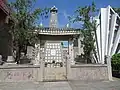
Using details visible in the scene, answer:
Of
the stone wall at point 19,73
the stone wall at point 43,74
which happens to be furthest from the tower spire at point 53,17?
the stone wall at point 19,73

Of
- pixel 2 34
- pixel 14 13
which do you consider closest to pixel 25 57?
pixel 2 34

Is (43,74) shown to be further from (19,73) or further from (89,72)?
(89,72)

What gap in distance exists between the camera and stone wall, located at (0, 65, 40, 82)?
10.3 meters

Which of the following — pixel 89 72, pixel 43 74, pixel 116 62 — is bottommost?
pixel 43 74

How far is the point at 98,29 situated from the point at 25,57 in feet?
22.6

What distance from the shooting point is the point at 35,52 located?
16078mm

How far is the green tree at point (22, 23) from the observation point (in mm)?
12656

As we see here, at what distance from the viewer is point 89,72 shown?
36.0 feet

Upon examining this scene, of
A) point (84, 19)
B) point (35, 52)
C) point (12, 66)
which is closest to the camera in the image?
point (12, 66)

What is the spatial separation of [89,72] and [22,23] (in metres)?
5.90

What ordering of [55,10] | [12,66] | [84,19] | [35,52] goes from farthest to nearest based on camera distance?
[55,10] → [35,52] → [84,19] → [12,66]

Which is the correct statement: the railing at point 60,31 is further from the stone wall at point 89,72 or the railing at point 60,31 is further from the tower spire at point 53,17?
the stone wall at point 89,72

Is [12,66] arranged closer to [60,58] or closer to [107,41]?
[60,58]

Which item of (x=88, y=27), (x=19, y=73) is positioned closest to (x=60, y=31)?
(x=88, y=27)
